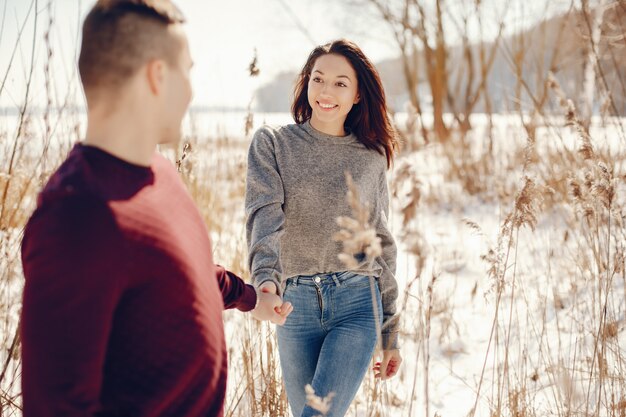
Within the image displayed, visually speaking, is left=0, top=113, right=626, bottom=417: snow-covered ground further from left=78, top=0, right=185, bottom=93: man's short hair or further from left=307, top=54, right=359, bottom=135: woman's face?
left=78, top=0, right=185, bottom=93: man's short hair

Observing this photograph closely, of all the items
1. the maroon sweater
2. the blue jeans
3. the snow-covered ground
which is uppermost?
the maroon sweater

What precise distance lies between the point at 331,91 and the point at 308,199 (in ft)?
1.20

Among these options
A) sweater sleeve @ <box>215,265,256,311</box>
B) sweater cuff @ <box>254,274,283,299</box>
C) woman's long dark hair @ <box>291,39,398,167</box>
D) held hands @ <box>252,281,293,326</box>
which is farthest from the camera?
woman's long dark hair @ <box>291,39,398,167</box>

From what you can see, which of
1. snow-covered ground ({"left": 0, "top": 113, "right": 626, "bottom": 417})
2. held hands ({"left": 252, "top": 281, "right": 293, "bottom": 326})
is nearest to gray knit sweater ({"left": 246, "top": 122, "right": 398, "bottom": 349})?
snow-covered ground ({"left": 0, "top": 113, "right": 626, "bottom": 417})

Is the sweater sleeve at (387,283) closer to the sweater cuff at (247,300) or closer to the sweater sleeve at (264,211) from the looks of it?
the sweater sleeve at (264,211)

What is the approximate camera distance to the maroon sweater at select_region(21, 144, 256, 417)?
677 mm

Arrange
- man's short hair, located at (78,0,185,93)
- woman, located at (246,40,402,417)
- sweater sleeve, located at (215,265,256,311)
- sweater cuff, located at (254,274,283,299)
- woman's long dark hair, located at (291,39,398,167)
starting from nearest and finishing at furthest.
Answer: man's short hair, located at (78,0,185,93), sweater sleeve, located at (215,265,256,311), sweater cuff, located at (254,274,283,299), woman, located at (246,40,402,417), woman's long dark hair, located at (291,39,398,167)

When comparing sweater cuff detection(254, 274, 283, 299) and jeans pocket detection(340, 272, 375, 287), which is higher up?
sweater cuff detection(254, 274, 283, 299)

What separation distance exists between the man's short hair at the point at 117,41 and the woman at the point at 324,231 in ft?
2.41

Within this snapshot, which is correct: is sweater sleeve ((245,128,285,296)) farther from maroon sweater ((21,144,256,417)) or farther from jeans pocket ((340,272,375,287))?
maroon sweater ((21,144,256,417))

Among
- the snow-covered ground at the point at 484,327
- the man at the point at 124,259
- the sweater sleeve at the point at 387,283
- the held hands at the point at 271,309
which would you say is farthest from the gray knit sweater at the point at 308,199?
the man at the point at 124,259

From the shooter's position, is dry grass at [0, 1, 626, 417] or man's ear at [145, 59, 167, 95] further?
dry grass at [0, 1, 626, 417]

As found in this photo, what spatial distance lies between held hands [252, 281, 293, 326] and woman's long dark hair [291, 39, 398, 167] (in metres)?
0.69

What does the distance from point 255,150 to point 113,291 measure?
3.18 feet
